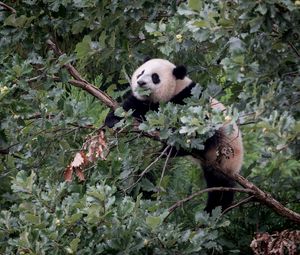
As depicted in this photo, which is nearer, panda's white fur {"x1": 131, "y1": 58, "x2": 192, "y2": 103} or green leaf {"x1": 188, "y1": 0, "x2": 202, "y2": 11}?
green leaf {"x1": 188, "y1": 0, "x2": 202, "y2": 11}

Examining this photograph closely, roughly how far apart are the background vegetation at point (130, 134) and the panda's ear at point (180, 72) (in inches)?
5.0

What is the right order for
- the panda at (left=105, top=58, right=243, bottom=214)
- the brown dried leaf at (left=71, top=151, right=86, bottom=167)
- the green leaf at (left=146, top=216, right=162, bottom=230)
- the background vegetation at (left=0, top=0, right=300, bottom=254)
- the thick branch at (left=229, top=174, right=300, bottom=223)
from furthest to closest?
the panda at (left=105, top=58, right=243, bottom=214) → the thick branch at (left=229, top=174, right=300, bottom=223) → the brown dried leaf at (left=71, top=151, right=86, bottom=167) → the green leaf at (left=146, top=216, right=162, bottom=230) → the background vegetation at (left=0, top=0, right=300, bottom=254)

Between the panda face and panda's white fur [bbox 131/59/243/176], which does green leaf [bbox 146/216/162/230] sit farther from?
the panda face

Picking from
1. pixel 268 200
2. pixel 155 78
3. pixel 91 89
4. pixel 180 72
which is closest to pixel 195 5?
pixel 91 89

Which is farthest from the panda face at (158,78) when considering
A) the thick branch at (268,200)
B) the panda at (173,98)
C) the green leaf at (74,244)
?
the green leaf at (74,244)

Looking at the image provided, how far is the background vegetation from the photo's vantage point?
154 inches

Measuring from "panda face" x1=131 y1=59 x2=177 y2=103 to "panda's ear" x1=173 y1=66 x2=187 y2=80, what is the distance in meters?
0.05

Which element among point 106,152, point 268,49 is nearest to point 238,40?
point 268,49

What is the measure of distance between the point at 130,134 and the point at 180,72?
791mm

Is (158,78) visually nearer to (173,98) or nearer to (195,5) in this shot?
(173,98)

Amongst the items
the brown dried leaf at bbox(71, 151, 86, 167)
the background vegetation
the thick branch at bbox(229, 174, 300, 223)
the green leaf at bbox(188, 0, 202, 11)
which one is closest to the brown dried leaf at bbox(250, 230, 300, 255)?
the background vegetation

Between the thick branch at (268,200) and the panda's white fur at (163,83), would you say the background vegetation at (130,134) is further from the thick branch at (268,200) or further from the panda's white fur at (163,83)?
the thick branch at (268,200)

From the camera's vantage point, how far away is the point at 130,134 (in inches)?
227

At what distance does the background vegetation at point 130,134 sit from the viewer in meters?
3.92
